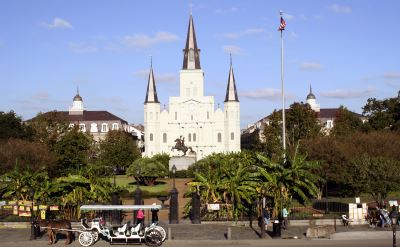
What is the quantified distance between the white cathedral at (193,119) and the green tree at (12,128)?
40697 mm

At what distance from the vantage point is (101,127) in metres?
129

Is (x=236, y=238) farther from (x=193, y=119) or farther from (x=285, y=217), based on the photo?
(x=193, y=119)

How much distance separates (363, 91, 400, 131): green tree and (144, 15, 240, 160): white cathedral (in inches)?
1581

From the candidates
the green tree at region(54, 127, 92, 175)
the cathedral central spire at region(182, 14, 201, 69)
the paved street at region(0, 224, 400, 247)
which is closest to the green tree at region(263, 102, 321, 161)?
the green tree at region(54, 127, 92, 175)

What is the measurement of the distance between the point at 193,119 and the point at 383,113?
48796 mm


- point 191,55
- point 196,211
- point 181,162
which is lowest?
point 196,211

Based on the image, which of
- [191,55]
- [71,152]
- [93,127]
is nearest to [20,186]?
[71,152]

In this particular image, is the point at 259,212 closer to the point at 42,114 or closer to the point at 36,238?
the point at 36,238

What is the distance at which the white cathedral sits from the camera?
114 meters

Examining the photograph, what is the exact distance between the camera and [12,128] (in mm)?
73375

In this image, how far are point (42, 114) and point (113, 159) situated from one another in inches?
521

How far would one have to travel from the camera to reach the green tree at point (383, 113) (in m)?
71.9

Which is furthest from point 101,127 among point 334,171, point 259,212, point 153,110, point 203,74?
point 259,212

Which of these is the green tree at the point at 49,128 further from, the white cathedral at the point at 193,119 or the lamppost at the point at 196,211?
the lamppost at the point at 196,211
